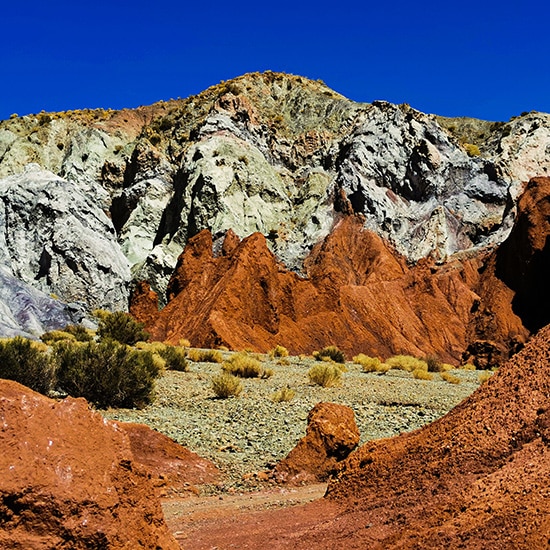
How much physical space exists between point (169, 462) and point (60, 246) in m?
47.0

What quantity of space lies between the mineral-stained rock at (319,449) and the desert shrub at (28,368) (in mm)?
7324

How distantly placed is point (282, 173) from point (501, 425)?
66.1m

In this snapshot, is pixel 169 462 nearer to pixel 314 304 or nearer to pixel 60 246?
pixel 314 304

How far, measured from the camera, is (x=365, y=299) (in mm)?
48250

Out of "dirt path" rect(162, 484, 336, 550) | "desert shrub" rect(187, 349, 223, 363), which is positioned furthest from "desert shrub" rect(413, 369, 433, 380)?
"dirt path" rect(162, 484, 336, 550)

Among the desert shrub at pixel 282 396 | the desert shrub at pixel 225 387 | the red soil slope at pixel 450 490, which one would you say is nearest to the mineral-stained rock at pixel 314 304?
the desert shrub at pixel 225 387

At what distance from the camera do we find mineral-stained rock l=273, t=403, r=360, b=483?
11398mm

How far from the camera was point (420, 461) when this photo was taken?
24.3 ft

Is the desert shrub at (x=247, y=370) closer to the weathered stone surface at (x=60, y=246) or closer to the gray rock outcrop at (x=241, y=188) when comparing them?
the gray rock outcrop at (x=241, y=188)

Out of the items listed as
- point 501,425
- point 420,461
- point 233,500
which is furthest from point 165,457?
point 501,425

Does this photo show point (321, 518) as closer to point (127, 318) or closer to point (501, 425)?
point (501, 425)

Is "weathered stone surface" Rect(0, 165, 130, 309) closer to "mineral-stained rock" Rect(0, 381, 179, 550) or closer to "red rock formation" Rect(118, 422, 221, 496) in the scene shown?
"red rock formation" Rect(118, 422, 221, 496)

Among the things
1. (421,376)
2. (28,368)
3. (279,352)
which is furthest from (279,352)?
(28,368)

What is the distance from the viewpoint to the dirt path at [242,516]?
7188mm
